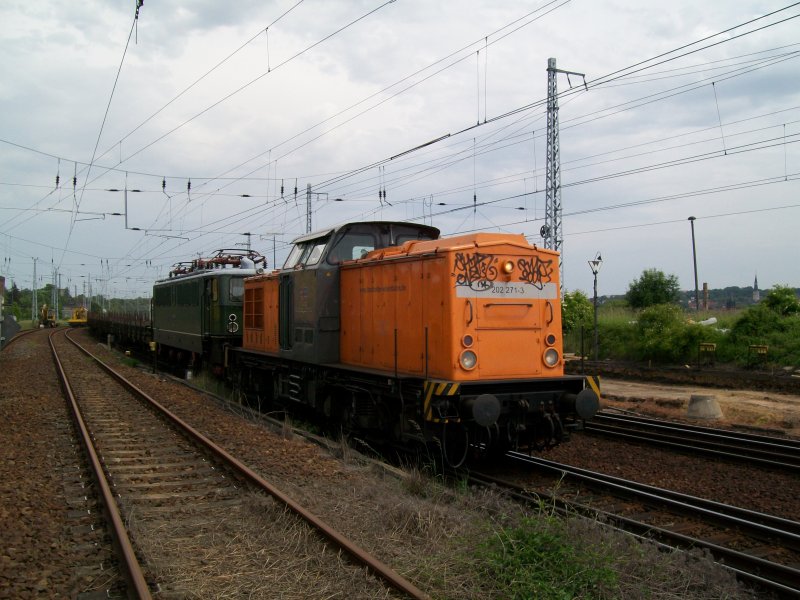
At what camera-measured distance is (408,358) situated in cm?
834

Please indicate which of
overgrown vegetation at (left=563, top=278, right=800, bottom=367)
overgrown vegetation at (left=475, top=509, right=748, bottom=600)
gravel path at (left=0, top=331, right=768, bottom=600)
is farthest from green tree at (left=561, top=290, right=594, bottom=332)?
overgrown vegetation at (left=475, top=509, right=748, bottom=600)

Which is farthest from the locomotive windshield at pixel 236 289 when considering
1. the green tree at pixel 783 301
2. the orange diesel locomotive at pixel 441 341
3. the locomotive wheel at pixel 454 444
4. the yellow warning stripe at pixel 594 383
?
the green tree at pixel 783 301

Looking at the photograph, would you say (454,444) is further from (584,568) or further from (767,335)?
(767,335)

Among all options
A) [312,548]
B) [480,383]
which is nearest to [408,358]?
[480,383]

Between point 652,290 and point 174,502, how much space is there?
147 feet

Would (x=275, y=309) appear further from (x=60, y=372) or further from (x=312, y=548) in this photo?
(x=60, y=372)

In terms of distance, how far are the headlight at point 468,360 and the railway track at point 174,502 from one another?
8.45 ft

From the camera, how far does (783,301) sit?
2197 cm

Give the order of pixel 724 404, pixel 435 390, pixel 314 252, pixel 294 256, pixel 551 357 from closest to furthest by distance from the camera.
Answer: pixel 435 390, pixel 551 357, pixel 314 252, pixel 294 256, pixel 724 404

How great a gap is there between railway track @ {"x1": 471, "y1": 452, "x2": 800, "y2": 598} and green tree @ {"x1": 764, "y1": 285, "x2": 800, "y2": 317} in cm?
1788

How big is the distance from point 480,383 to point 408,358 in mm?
1441

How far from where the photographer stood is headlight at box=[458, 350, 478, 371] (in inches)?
296

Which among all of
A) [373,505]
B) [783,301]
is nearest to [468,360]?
[373,505]

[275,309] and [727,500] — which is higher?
[275,309]
